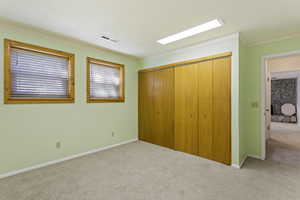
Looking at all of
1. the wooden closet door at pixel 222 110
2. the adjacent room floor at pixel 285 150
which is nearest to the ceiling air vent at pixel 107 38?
the wooden closet door at pixel 222 110

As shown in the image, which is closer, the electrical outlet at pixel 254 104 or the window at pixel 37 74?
the window at pixel 37 74

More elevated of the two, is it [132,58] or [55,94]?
[132,58]

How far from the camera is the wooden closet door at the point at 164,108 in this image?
3.53m

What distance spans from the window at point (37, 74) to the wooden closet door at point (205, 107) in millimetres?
2768

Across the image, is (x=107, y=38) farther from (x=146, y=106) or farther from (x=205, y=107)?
(x=205, y=107)

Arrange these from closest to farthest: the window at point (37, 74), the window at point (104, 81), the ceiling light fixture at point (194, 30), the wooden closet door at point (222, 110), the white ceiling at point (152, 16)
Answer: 1. the white ceiling at point (152, 16)
2. the ceiling light fixture at point (194, 30)
3. the window at point (37, 74)
4. the wooden closet door at point (222, 110)
5. the window at point (104, 81)

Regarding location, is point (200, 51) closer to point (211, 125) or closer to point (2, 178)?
point (211, 125)

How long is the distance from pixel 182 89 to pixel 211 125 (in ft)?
3.32

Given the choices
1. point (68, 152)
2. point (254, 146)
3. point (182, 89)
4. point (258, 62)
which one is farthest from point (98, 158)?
point (258, 62)

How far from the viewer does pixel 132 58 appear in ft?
13.7

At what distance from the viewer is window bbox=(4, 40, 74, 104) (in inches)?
91.8

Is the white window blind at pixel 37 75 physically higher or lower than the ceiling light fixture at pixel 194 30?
lower

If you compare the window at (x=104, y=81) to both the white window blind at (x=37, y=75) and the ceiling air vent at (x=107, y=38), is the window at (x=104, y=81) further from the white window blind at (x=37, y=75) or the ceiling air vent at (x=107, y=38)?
the ceiling air vent at (x=107, y=38)

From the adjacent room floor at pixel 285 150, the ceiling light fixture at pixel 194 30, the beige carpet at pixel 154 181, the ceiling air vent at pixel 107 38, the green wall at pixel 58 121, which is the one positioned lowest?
the beige carpet at pixel 154 181
